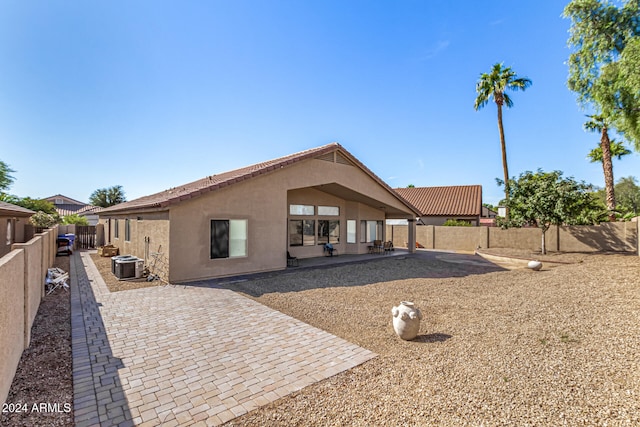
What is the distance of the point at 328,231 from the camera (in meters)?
18.4

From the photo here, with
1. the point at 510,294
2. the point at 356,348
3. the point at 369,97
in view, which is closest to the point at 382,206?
the point at 369,97

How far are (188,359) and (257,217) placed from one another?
306 inches

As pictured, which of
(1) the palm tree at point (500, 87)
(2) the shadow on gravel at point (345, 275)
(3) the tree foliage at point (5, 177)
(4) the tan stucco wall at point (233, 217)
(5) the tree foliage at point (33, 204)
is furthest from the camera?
(3) the tree foliage at point (5, 177)

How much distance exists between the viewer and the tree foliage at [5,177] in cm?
3344

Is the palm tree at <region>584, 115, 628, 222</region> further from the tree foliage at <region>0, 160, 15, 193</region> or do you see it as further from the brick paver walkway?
the tree foliage at <region>0, 160, 15, 193</region>

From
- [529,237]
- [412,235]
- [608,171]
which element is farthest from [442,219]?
[608,171]

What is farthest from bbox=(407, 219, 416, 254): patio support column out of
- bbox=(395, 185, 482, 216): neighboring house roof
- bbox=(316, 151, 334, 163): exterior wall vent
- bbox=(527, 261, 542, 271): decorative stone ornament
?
bbox=(395, 185, 482, 216): neighboring house roof

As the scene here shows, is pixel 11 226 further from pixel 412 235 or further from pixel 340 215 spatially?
pixel 412 235

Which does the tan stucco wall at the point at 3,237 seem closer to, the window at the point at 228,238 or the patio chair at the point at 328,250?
the window at the point at 228,238

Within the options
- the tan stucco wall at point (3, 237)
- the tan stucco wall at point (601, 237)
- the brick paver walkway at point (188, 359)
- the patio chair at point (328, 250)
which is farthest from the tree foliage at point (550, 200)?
the tan stucco wall at point (3, 237)

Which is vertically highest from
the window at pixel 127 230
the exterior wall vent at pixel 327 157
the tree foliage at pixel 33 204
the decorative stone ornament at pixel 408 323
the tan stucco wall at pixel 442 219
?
the exterior wall vent at pixel 327 157

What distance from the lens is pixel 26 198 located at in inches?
1192

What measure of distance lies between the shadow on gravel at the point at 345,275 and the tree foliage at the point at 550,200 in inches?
174

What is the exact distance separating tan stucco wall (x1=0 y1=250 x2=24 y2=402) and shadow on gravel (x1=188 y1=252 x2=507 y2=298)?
207 inches
